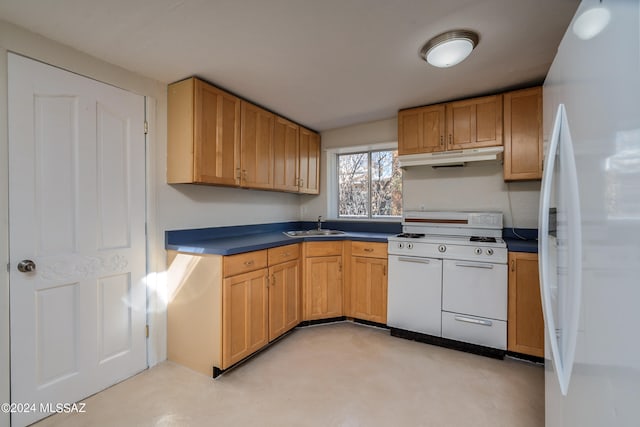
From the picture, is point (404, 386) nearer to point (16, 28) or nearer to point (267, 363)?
point (267, 363)

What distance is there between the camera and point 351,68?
6.79ft

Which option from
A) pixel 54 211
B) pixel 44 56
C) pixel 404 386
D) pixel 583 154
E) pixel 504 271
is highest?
pixel 44 56

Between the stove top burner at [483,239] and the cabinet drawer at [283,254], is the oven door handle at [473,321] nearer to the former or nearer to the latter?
the stove top burner at [483,239]

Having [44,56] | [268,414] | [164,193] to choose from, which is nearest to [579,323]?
[268,414]

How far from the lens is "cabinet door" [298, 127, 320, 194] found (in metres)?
3.35

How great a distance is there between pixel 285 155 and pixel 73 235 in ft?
6.33

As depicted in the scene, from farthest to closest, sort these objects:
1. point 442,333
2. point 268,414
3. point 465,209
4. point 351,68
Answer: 1. point 465,209
2. point 442,333
3. point 351,68
4. point 268,414

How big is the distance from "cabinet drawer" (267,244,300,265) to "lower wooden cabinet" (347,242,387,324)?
598mm

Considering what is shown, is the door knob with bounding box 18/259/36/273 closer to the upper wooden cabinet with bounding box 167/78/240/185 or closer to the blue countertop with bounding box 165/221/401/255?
the blue countertop with bounding box 165/221/401/255

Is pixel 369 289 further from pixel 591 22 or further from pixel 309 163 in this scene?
pixel 591 22

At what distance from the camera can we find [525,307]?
2.17 meters

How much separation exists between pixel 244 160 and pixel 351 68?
1180 mm

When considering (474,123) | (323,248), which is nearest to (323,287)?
(323,248)

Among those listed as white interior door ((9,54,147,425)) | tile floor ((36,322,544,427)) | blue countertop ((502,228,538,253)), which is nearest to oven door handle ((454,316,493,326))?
tile floor ((36,322,544,427))
